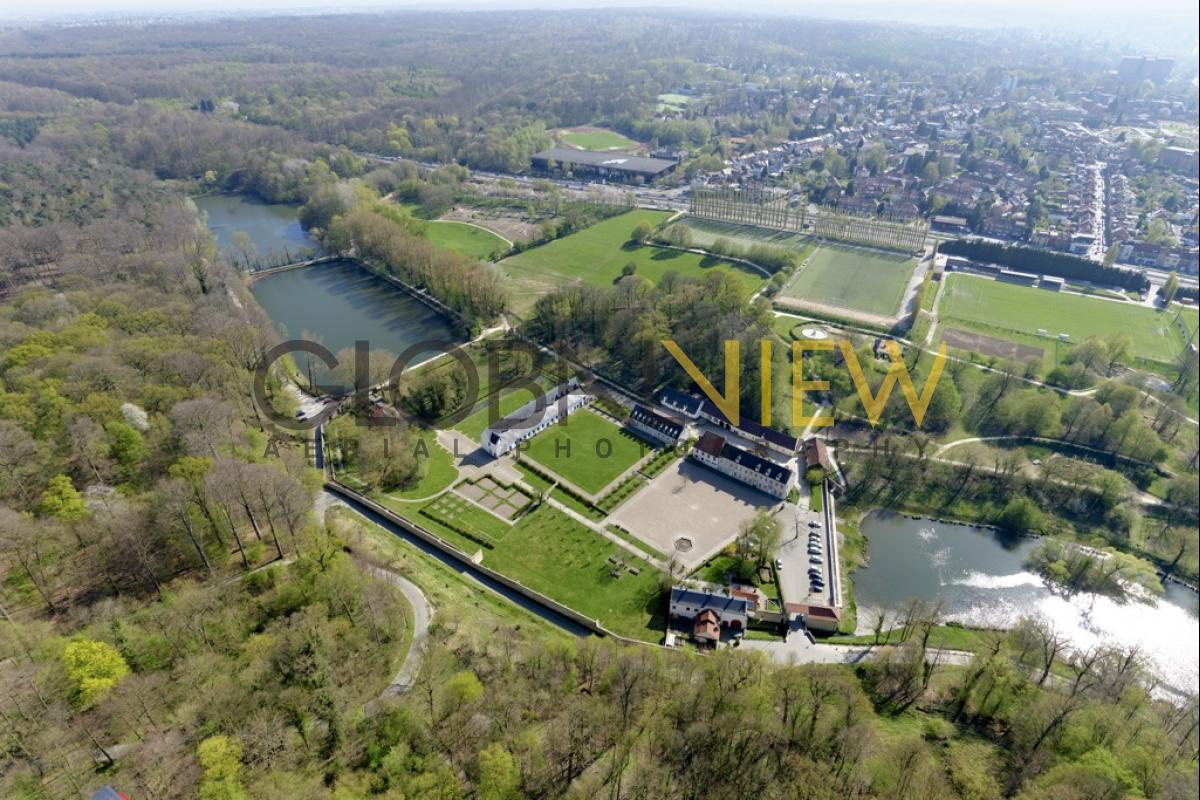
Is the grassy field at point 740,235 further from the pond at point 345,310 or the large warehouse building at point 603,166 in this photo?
the pond at point 345,310

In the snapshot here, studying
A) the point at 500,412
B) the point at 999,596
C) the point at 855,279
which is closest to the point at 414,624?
the point at 500,412

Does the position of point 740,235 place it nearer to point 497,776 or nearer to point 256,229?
point 256,229

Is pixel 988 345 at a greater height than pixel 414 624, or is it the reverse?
pixel 988 345

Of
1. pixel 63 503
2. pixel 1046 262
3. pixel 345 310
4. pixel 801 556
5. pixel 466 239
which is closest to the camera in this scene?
pixel 63 503

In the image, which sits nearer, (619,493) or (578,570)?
(578,570)

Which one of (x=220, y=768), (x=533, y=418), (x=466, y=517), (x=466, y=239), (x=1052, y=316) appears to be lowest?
(x=466, y=517)

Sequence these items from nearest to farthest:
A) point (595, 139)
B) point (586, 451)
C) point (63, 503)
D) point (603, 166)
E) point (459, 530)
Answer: point (63, 503), point (459, 530), point (586, 451), point (603, 166), point (595, 139)
